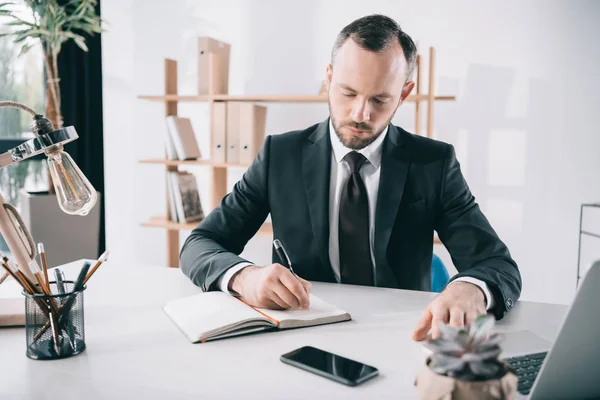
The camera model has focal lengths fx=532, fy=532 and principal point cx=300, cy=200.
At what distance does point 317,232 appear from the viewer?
4.87ft

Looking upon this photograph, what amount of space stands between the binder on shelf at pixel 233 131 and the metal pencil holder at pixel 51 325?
2.08 meters

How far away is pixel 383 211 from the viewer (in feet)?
4.79

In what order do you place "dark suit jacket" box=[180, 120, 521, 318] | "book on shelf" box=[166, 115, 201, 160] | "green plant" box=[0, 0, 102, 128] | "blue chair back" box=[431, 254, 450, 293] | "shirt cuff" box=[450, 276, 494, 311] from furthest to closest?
"book on shelf" box=[166, 115, 201, 160]
"green plant" box=[0, 0, 102, 128]
"blue chair back" box=[431, 254, 450, 293]
"dark suit jacket" box=[180, 120, 521, 318]
"shirt cuff" box=[450, 276, 494, 311]

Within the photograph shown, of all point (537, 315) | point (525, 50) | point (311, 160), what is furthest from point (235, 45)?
point (537, 315)

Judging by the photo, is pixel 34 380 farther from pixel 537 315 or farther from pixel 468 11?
pixel 468 11

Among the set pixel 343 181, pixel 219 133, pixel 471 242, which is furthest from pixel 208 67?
pixel 471 242

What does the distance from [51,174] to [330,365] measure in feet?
1.86

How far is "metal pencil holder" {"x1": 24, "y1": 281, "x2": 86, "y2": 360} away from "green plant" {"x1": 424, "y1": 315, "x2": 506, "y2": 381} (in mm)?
588

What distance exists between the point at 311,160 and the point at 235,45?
1968mm

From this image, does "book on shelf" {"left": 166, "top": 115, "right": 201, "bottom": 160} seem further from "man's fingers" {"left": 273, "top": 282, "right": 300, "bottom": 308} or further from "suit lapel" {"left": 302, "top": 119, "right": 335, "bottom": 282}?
"man's fingers" {"left": 273, "top": 282, "right": 300, "bottom": 308}

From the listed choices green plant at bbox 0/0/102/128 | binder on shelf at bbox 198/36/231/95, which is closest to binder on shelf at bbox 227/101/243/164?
binder on shelf at bbox 198/36/231/95

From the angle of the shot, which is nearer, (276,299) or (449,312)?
(449,312)

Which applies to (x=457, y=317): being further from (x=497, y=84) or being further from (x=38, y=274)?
(x=497, y=84)

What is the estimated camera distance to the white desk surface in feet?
2.44
